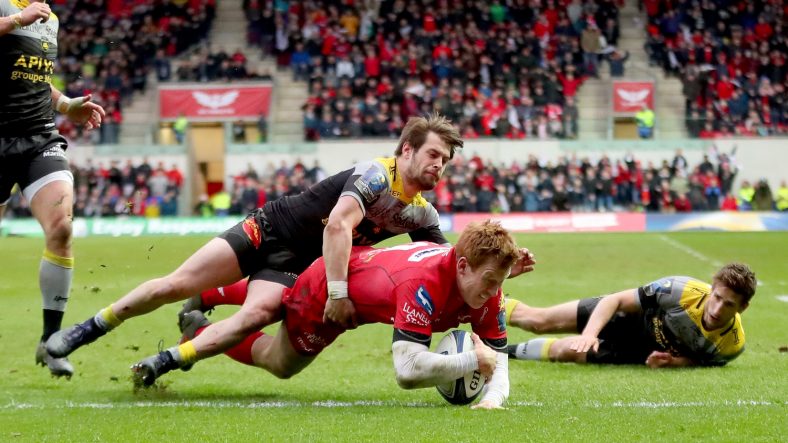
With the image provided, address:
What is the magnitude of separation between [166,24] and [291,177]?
30.5ft

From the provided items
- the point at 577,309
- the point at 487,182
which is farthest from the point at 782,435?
the point at 487,182

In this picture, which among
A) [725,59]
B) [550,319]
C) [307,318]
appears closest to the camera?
[307,318]

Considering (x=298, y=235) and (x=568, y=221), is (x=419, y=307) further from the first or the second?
(x=568, y=221)

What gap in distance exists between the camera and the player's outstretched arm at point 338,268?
6656 millimetres

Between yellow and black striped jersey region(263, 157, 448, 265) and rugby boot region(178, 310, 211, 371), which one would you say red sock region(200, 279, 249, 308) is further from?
yellow and black striped jersey region(263, 157, 448, 265)

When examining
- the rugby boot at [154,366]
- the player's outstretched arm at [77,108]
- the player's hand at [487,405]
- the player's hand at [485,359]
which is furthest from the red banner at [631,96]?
the player's hand at [485,359]

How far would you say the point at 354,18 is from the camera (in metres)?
35.2

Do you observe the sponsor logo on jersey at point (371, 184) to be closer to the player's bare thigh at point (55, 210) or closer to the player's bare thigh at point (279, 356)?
the player's bare thigh at point (279, 356)

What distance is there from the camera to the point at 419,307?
6203 mm

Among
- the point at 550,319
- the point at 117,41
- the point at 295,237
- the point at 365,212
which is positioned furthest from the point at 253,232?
the point at 117,41

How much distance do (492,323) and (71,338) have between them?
9.46ft

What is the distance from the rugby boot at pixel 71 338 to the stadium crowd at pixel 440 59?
22.9 meters

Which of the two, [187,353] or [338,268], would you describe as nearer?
[338,268]

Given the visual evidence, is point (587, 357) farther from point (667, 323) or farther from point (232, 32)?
point (232, 32)
